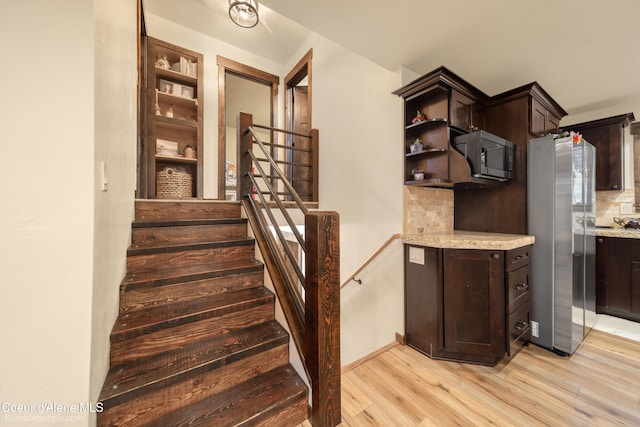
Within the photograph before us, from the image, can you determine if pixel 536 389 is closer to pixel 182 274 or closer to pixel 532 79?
pixel 182 274

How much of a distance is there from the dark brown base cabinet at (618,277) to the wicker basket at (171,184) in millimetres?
5289

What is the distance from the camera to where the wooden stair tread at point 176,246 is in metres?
1.65

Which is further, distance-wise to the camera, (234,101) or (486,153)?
(234,101)

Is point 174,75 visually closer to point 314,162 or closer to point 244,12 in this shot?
point 244,12

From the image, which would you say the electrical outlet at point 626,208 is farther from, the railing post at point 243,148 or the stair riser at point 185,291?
the railing post at point 243,148

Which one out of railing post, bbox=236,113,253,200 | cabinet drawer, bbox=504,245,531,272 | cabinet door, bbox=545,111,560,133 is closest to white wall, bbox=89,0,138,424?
railing post, bbox=236,113,253,200

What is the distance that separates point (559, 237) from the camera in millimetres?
2121

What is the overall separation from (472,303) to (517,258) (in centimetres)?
57

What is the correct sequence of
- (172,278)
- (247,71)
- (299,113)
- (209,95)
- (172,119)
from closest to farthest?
1. (172,278)
2. (172,119)
3. (209,95)
4. (247,71)
5. (299,113)

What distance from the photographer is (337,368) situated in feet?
3.95

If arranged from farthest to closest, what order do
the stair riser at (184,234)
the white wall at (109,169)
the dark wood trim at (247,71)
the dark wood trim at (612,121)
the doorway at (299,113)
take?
the dark wood trim at (247,71) → the doorway at (299,113) → the dark wood trim at (612,121) → the stair riser at (184,234) → the white wall at (109,169)

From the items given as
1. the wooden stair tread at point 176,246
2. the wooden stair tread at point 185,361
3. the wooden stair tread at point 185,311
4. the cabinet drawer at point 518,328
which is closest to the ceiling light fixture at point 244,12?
the wooden stair tread at point 176,246

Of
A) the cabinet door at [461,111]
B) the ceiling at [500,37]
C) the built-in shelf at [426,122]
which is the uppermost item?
the ceiling at [500,37]

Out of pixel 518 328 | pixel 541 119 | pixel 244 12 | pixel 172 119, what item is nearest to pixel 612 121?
pixel 541 119
